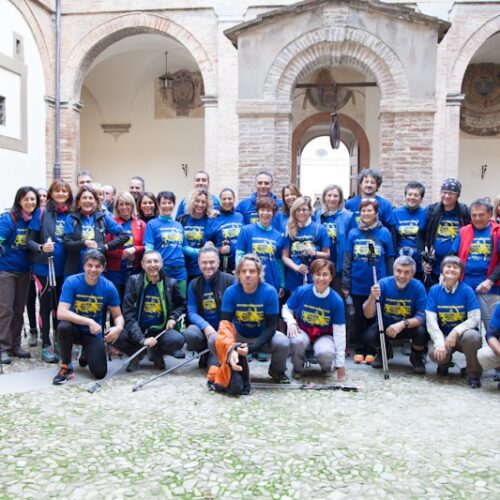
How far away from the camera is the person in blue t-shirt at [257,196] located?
6214 millimetres

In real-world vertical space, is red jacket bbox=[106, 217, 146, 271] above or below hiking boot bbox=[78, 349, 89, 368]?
above

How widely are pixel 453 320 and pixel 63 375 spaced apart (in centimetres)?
365

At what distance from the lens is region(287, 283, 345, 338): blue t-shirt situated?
16.8 ft

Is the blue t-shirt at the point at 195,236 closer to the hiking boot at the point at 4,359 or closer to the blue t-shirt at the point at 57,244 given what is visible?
the blue t-shirt at the point at 57,244

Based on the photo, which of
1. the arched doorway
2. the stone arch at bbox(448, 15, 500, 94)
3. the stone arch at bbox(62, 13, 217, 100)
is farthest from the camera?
the arched doorway

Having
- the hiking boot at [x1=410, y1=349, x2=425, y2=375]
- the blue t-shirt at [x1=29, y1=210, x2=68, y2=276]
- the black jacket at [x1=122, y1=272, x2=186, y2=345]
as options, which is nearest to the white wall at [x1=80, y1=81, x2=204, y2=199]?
the blue t-shirt at [x1=29, y1=210, x2=68, y2=276]

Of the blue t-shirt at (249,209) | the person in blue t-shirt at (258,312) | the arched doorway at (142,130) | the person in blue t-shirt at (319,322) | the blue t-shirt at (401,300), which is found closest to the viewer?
the person in blue t-shirt at (258,312)

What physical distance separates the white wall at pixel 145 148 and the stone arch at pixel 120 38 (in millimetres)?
4105

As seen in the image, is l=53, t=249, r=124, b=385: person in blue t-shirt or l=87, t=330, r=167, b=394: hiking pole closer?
l=87, t=330, r=167, b=394: hiking pole

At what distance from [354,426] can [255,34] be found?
607cm

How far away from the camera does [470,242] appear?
213 inches

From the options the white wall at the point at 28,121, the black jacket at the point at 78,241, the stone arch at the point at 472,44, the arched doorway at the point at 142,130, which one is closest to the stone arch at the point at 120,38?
the white wall at the point at 28,121

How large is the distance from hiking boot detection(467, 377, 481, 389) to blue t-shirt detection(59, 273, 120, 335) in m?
3.36

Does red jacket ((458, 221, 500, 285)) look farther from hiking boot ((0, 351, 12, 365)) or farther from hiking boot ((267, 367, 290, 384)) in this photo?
Answer: hiking boot ((0, 351, 12, 365))
